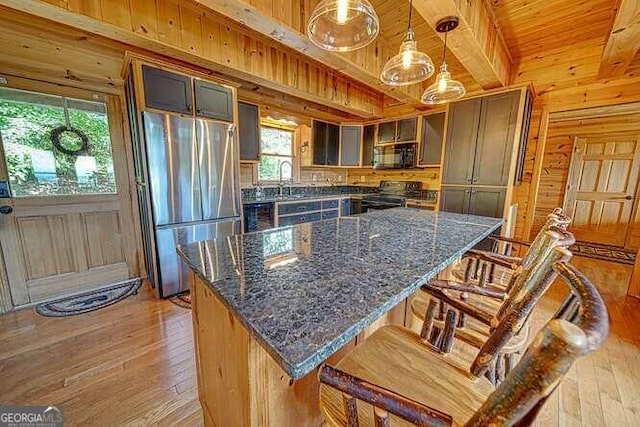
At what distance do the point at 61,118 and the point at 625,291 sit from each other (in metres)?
6.26

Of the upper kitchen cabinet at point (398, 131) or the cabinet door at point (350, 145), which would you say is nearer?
the upper kitchen cabinet at point (398, 131)

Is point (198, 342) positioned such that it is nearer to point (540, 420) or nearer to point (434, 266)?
point (434, 266)

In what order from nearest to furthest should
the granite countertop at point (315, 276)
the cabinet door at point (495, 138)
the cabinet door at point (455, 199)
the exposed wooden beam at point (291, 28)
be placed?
the granite countertop at point (315, 276) → the exposed wooden beam at point (291, 28) → the cabinet door at point (495, 138) → the cabinet door at point (455, 199)

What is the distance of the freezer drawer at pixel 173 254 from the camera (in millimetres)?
2371

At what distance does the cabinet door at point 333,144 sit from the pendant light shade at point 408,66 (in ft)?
8.02

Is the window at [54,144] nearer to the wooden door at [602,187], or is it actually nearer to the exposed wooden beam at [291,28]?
the exposed wooden beam at [291,28]

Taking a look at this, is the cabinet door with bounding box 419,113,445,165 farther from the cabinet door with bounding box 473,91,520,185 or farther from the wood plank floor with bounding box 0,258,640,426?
the wood plank floor with bounding box 0,258,640,426

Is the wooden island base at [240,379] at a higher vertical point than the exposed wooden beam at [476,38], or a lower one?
lower

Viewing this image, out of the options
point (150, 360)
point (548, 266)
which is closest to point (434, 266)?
point (548, 266)

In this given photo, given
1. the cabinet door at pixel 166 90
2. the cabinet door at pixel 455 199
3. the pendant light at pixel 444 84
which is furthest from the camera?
the cabinet door at pixel 455 199

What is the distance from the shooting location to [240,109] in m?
3.14

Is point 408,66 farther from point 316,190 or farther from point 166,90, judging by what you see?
point 316,190

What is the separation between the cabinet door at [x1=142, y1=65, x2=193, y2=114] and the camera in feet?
7.15

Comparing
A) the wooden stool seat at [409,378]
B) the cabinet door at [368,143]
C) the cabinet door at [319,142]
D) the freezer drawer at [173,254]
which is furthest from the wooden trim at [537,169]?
the freezer drawer at [173,254]
